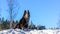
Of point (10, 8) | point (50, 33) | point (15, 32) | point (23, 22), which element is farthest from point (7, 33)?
point (10, 8)

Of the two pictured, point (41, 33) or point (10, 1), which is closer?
point (41, 33)

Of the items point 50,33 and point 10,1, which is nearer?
point 50,33

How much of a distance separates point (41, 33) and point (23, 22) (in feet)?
10.8

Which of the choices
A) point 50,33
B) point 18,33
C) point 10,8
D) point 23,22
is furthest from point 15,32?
point 10,8

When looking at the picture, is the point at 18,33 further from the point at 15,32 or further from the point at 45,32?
the point at 45,32

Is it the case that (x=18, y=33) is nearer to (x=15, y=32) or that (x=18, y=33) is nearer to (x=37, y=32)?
(x=15, y=32)

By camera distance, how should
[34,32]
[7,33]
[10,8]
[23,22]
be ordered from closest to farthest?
[7,33] < [34,32] < [23,22] < [10,8]

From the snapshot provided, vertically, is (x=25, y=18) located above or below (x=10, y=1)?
below

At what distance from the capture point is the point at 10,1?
15797mm

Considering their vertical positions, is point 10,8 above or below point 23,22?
above

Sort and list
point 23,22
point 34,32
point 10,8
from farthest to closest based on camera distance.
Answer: point 10,8 < point 23,22 < point 34,32

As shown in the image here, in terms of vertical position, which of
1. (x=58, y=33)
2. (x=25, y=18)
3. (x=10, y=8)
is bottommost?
(x=58, y=33)

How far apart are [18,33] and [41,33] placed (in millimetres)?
418

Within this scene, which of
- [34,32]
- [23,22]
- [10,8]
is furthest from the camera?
[10,8]
